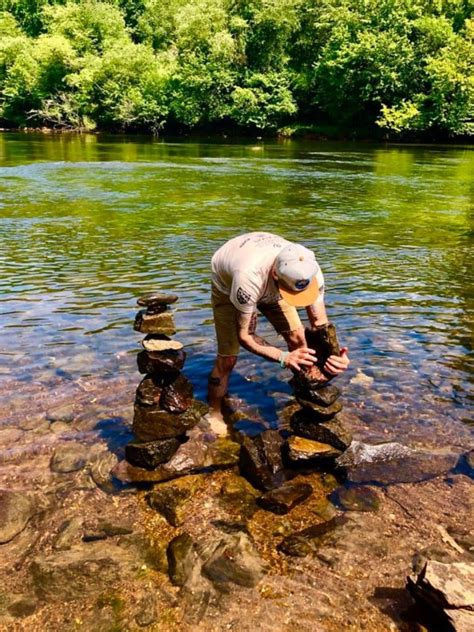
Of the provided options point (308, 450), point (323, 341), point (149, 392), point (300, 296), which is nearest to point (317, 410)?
point (308, 450)

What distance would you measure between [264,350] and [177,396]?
1.24 m

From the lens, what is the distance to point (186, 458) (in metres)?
5.83

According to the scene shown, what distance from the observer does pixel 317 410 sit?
5.93 meters

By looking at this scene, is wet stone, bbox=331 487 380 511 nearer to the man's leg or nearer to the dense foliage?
the man's leg

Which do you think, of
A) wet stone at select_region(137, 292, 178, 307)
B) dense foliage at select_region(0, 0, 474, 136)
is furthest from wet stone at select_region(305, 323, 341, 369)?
dense foliage at select_region(0, 0, 474, 136)

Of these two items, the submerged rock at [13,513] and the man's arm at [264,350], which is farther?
the man's arm at [264,350]

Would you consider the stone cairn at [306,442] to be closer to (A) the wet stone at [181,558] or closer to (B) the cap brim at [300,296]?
(B) the cap brim at [300,296]

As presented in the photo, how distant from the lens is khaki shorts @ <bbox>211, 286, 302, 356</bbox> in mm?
6496

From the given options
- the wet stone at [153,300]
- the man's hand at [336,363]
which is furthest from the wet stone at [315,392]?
the wet stone at [153,300]

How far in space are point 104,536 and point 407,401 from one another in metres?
4.41

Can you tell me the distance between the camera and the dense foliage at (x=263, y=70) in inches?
2552

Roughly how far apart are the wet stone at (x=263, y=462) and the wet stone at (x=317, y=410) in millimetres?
458

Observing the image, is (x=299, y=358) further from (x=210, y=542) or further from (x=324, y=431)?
(x=210, y=542)

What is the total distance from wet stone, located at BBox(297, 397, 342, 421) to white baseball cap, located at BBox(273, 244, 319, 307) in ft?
4.24
